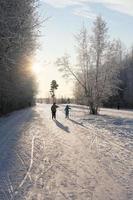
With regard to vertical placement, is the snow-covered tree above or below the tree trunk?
above

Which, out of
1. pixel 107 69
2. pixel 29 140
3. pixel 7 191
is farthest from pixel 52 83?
pixel 7 191

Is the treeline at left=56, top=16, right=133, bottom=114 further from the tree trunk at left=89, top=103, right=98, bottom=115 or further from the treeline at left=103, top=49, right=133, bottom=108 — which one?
the treeline at left=103, top=49, right=133, bottom=108

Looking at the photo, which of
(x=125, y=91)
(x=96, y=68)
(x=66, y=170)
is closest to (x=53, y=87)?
(x=125, y=91)

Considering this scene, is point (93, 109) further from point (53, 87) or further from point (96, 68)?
point (53, 87)

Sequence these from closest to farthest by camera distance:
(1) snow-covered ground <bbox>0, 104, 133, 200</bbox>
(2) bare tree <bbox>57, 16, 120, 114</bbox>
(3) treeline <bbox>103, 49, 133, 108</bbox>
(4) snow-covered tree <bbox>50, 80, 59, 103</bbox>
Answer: (1) snow-covered ground <bbox>0, 104, 133, 200</bbox>, (2) bare tree <bbox>57, 16, 120, 114</bbox>, (3) treeline <bbox>103, 49, 133, 108</bbox>, (4) snow-covered tree <bbox>50, 80, 59, 103</bbox>

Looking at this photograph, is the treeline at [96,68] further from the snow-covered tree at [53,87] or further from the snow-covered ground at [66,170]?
the snow-covered tree at [53,87]

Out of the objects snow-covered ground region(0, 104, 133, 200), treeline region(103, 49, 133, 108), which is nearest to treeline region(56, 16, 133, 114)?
snow-covered ground region(0, 104, 133, 200)

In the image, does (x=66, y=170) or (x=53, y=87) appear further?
(x=53, y=87)

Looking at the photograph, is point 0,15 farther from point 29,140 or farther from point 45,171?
point 45,171

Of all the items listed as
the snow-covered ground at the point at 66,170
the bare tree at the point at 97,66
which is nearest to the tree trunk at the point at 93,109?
the bare tree at the point at 97,66

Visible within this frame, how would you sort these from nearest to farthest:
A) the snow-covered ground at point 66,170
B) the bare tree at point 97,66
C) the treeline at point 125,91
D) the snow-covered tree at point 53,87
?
the snow-covered ground at point 66,170 → the bare tree at point 97,66 → the treeline at point 125,91 → the snow-covered tree at point 53,87

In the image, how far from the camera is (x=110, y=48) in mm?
46438

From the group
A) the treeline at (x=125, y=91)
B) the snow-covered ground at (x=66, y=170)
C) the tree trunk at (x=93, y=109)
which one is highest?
the treeline at (x=125, y=91)

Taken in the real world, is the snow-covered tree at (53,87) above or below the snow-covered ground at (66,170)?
above
